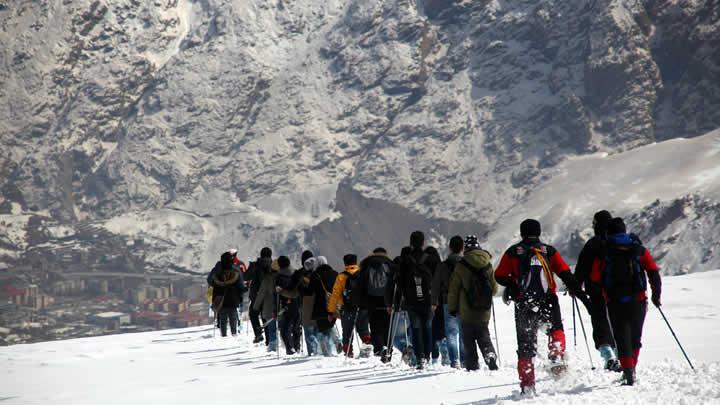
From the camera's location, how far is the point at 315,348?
68.0 ft

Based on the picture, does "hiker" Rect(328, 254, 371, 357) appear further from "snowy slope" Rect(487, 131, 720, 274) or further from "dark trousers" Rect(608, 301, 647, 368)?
"snowy slope" Rect(487, 131, 720, 274)

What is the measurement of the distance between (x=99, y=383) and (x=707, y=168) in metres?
180

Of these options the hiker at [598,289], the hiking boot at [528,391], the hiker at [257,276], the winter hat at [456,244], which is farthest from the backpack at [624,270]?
the hiker at [257,276]

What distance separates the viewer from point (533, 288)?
12234mm

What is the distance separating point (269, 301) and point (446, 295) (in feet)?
23.8

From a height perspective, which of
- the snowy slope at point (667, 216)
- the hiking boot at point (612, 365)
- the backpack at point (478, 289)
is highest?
the snowy slope at point (667, 216)

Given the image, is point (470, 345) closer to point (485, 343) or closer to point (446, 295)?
point (485, 343)

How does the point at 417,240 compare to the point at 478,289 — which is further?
the point at 417,240

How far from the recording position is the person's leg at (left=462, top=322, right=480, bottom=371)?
14.5 meters

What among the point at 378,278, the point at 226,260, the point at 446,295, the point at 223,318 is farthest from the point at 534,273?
the point at 223,318

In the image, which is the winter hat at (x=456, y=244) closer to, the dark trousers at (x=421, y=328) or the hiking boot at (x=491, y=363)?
the dark trousers at (x=421, y=328)

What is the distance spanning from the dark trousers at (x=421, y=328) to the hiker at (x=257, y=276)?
7087 millimetres

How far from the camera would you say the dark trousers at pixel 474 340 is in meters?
14.5

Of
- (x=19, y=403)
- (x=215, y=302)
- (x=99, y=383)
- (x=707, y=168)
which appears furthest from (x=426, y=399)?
(x=707, y=168)
